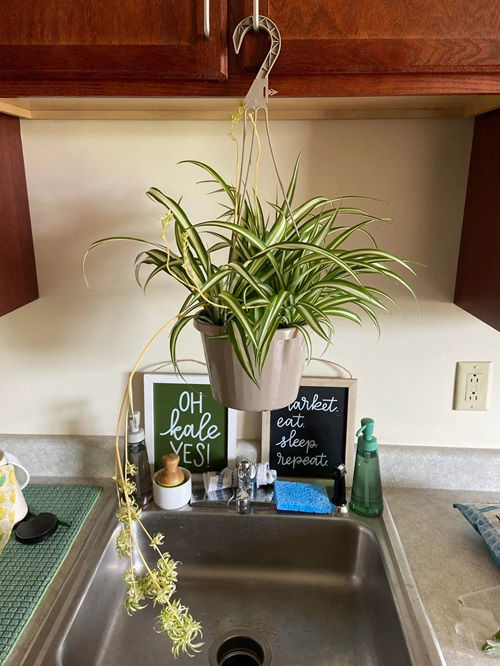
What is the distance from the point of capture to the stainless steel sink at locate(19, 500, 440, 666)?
825 millimetres

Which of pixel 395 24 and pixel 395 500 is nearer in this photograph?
pixel 395 24

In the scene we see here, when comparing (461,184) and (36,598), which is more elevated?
(461,184)

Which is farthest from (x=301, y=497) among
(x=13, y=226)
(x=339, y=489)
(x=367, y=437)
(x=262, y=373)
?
(x=13, y=226)

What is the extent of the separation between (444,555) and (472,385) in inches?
14.5

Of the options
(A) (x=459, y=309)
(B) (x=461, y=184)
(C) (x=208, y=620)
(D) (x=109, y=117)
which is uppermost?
(D) (x=109, y=117)

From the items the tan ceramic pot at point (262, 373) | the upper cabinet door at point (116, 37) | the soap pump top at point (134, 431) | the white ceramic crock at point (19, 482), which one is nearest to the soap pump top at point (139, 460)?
the soap pump top at point (134, 431)

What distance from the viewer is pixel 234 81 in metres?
0.71

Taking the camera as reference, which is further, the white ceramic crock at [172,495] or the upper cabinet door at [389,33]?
the white ceramic crock at [172,495]

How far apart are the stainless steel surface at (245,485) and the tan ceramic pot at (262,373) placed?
1.04 ft

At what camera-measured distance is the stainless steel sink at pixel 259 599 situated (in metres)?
0.83

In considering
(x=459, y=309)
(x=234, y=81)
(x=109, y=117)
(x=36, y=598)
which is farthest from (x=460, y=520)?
(x=109, y=117)

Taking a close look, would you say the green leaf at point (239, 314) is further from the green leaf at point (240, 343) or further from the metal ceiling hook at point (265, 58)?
the metal ceiling hook at point (265, 58)

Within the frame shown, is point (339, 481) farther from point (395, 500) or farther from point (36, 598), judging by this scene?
point (36, 598)

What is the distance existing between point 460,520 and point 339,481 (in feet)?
0.88
